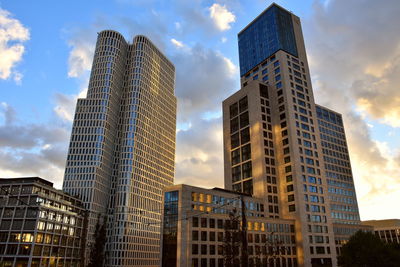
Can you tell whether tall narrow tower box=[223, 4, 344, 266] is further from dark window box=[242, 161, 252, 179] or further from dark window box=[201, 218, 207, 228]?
dark window box=[201, 218, 207, 228]

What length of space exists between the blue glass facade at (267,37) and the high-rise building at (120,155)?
246 ft

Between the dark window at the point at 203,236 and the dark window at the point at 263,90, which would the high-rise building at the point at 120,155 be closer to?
the dark window at the point at 203,236

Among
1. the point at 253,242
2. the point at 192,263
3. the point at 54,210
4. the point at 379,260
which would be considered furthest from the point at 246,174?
the point at 54,210

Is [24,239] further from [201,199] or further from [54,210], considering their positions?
[201,199]

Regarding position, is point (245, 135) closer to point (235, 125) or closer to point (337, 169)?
point (235, 125)

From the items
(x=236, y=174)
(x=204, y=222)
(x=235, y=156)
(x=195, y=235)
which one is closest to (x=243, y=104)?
(x=235, y=156)

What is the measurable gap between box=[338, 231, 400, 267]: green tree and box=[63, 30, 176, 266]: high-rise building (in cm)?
10529

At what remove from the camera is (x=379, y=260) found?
67250mm

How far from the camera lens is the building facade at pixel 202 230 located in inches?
3177

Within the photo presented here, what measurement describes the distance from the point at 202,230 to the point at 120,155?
10278cm

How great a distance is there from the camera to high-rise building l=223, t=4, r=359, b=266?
349 feet

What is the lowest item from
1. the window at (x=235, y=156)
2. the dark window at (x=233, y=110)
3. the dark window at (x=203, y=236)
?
the dark window at (x=203, y=236)

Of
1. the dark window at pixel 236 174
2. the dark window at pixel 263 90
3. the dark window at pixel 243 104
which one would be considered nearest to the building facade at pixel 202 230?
the dark window at pixel 236 174

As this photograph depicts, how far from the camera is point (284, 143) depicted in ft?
382
